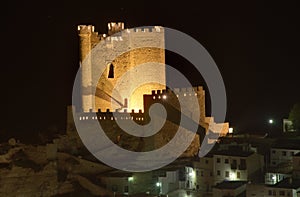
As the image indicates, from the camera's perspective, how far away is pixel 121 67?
37.5m

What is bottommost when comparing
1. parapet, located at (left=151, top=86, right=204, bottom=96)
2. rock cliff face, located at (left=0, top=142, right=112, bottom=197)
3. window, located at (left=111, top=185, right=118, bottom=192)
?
window, located at (left=111, top=185, right=118, bottom=192)

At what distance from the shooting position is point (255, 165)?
3156cm

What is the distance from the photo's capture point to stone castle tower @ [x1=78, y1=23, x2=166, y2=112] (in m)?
37.2

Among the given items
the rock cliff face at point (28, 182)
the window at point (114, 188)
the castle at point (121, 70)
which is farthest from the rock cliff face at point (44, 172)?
the castle at point (121, 70)

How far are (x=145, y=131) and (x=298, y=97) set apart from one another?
21991mm

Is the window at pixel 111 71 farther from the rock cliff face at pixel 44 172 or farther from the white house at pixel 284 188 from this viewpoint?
the white house at pixel 284 188

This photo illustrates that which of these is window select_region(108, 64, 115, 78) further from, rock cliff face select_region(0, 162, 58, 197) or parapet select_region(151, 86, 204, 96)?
rock cliff face select_region(0, 162, 58, 197)

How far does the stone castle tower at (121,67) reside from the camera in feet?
122

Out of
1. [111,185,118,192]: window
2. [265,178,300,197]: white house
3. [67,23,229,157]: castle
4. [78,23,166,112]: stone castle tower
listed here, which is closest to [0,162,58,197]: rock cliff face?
[111,185,118,192]: window

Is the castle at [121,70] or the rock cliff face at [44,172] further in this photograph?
the castle at [121,70]

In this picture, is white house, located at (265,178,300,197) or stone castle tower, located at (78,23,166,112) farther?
stone castle tower, located at (78,23,166,112)

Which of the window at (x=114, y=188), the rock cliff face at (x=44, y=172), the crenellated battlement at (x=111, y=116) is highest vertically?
the crenellated battlement at (x=111, y=116)

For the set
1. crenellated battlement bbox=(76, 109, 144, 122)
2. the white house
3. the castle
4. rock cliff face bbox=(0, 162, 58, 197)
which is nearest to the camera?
the white house

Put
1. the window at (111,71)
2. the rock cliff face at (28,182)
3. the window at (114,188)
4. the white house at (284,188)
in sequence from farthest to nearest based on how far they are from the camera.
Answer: the window at (111,71)
the rock cliff face at (28,182)
the window at (114,188)
the white house at (284,188)
